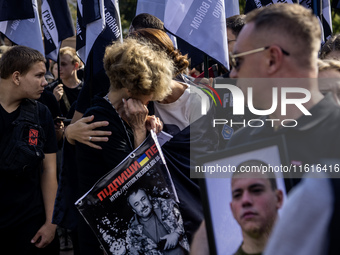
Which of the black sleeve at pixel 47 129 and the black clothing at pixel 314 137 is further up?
the black clothing at pixel 314 137

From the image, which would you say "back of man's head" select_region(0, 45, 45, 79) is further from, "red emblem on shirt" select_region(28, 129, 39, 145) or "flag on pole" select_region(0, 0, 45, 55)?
"flag on pole" select_region(0, 0, 45, 55)

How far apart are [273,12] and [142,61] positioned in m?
1.27

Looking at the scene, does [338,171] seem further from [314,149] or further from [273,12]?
[273,12]

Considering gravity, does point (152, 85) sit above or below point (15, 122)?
above

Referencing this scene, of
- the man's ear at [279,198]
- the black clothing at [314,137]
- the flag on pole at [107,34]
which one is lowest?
the man's ear at [279,198]

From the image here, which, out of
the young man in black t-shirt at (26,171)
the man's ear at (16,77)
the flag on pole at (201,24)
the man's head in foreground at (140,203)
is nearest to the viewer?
the man's head in foreground at (140,203)

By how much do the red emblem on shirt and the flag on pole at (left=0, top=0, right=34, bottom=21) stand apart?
7.76 ft

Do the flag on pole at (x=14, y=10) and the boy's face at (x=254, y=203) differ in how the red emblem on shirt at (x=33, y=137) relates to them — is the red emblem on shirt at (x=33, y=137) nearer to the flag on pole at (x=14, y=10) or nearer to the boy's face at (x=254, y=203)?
the flag on pole at (x=14, y=10)

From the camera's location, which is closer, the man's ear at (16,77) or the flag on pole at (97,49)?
the man's ear at (16,77)

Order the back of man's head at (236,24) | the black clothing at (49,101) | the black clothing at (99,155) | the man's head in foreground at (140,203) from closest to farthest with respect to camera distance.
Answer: the man's head in foreground at (140,203)
the black clothing at (99,155)
the back of man's head at (236,24)
the black clothing at (49,101)

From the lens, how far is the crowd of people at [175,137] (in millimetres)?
1548

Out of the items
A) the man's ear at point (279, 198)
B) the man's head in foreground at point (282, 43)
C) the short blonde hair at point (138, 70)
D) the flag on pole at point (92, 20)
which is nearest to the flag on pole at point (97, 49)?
the flag on pole at point (92, 20)

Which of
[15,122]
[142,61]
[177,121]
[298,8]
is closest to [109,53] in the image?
[142,61]

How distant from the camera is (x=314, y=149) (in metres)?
1.58
